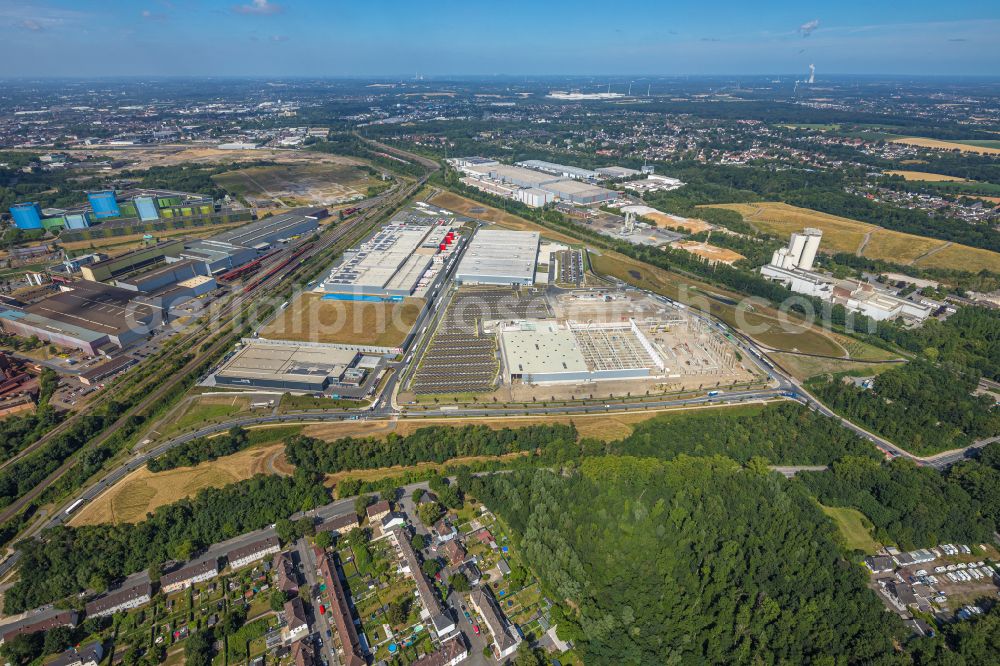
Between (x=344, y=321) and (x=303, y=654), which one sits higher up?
(x=344, y=321)

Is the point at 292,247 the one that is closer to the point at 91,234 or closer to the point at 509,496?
the point at 91,234

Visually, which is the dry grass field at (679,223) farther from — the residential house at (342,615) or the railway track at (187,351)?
the residential house at (342,615)

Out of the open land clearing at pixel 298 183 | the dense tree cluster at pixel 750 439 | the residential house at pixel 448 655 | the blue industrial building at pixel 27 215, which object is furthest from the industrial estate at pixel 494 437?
the open land clearing at pixel 298 183

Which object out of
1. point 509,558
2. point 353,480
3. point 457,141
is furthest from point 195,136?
point 509,558

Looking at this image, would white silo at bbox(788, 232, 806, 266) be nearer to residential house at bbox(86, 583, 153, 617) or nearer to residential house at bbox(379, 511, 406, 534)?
residential house at bbox(379, 511, 406, 534)

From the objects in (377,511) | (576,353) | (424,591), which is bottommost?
(424,591)

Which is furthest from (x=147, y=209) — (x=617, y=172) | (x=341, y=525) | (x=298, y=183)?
(x=617, y=172)

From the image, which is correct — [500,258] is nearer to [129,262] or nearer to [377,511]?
[377,511]
